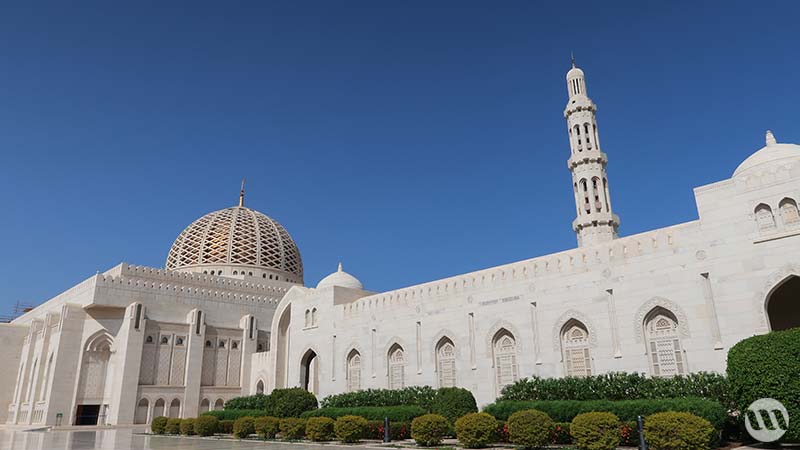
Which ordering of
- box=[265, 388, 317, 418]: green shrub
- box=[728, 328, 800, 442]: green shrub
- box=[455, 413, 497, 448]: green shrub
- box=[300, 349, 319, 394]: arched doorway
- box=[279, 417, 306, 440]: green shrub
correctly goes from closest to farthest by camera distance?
1. box=[728, 328, 800, 442]: green shrub
2. box=[455, 413, 497, 448]: green shrub
3. box=[279, 417, 306, 440]: green shrub
4. box=[265, 388, 317, 418]: green shrub
5. box=[300, 349, 319, 394]: arched doorway

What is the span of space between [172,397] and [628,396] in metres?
24.7

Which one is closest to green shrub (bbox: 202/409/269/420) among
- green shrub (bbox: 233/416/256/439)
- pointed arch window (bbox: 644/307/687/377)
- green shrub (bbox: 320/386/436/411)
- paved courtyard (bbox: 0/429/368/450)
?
green shrub (bbox: 233/416/256/439)

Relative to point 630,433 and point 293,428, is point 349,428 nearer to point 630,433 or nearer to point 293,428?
point 293,428

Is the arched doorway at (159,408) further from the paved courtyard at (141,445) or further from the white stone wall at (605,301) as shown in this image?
the paved courtyard at (141,445)

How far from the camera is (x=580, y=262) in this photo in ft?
60.5

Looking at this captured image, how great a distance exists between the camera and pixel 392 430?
15.6m

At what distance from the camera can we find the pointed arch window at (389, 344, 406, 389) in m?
23.8

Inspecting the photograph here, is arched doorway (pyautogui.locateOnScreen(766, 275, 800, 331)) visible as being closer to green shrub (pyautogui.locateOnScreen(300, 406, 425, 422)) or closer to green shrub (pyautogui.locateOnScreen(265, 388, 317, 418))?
green shrub (pyautogui.locateOnScreen(300, 406, 425, 422))

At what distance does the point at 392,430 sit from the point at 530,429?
4755 mm

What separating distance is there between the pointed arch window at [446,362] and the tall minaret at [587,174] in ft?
23.7

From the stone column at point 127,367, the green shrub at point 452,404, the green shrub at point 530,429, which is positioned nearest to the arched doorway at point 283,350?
the stone column at point 127,367

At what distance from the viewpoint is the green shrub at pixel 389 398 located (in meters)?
19.5

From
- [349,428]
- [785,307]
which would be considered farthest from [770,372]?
[349,428]
